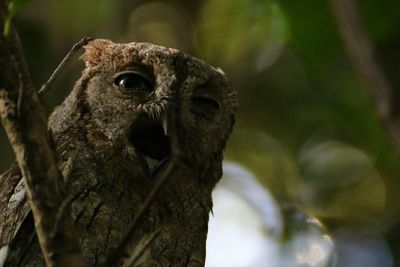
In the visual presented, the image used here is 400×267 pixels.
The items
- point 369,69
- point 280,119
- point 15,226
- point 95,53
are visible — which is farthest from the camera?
point 280,119

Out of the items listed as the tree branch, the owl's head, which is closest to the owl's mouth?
the owl's head

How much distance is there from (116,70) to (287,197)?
11.4 feet

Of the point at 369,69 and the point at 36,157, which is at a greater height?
the point at 369,69

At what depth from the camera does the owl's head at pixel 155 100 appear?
3834mm

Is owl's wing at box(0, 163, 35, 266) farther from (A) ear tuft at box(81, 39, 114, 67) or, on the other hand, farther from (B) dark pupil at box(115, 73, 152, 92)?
(A) ear tuft at box(81, 39, 114, 67)

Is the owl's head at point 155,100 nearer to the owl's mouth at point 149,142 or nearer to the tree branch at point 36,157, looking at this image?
the owl's mouth at point 149,142

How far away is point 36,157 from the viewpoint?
237cm

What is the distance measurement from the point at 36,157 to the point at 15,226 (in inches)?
45.7

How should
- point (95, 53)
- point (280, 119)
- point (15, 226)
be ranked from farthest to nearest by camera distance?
point (280, 119) < point (95, 53) < point (15, 226)

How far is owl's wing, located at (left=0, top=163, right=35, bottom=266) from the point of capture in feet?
11.1

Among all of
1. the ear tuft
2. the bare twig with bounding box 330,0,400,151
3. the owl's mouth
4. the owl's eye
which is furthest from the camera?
the ear tuft

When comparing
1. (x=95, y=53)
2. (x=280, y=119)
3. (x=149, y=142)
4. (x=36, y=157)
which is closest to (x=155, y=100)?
(x=149, y=142)

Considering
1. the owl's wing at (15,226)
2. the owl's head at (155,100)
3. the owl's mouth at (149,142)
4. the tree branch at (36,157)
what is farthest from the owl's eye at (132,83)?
the tree branch at (36,157)

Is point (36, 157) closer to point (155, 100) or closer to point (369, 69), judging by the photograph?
point (369, 69)
